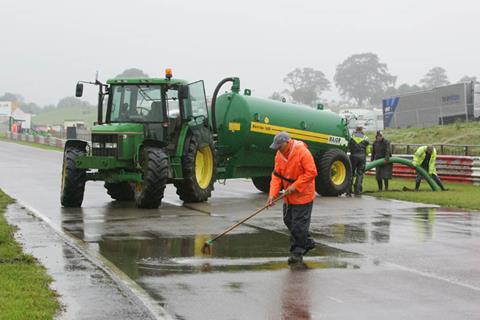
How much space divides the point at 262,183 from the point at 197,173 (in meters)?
4.50

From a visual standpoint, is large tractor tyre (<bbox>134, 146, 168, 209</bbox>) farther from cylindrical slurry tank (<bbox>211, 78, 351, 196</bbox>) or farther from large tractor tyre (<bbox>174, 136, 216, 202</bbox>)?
cylindrical slurry tank (<bbox>211, 78, 351, 196</bbox>)

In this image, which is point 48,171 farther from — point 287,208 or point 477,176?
point 287,208

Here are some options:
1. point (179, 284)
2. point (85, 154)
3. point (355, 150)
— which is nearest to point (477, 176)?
point (355, 150)

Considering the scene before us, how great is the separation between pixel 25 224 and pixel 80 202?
3226 millimetres

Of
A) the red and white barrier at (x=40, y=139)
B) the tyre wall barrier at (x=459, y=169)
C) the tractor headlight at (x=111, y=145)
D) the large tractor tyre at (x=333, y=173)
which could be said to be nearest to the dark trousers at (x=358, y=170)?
the large tractor tyre at (x=333, y=173)

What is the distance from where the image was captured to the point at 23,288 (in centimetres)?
809

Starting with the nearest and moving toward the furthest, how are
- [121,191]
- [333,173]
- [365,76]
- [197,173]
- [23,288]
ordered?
[23,288] → [197,173] → [121,191] → [333,173] → [365,76]

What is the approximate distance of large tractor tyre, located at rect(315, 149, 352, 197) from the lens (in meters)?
21.0

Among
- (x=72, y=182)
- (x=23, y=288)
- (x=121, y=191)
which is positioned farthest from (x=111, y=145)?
(x=23, y=288)

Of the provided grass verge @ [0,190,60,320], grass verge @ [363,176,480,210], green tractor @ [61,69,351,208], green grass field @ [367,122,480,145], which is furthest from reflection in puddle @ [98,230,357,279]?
green grass field @ [367,122,480,145]

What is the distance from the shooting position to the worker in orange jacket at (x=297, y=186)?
10055mm

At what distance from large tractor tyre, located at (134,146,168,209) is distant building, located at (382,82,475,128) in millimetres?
30392

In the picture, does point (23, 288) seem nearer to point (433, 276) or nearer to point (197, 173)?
point (433, 276)

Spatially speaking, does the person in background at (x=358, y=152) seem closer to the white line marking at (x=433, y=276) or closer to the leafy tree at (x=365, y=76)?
the white line marking at (x=433, y=276)
